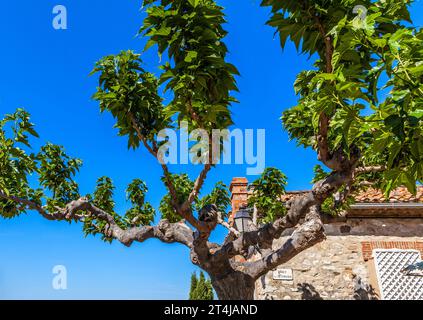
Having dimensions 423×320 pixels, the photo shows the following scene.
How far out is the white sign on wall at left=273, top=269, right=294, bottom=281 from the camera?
875 centimetres

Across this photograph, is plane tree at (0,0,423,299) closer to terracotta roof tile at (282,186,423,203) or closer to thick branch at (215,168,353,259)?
thick branch at (215,168,353,259)

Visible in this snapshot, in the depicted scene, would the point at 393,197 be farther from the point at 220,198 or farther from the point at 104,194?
the point at 104,194

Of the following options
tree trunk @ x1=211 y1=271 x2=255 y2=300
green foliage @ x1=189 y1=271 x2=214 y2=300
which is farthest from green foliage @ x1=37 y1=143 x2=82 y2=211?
green foliage @ x1=189 y1=271 x2=214 y2=300

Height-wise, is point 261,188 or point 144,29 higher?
point 144,29

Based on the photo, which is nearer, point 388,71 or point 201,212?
point 388,71

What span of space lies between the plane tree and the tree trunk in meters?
0.01

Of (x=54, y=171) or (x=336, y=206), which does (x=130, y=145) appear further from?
(x=336, y=206)

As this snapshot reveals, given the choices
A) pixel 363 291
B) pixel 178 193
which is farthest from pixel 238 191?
pixel 363 291

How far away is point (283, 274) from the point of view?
8.77 meters

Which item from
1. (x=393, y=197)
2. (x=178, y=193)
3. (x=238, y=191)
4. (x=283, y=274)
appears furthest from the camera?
(x=238, y=191)

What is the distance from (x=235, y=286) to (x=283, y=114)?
2.97 metres

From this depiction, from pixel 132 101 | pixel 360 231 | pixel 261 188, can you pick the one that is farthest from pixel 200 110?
pixel 360 231

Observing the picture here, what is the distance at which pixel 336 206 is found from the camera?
5160 millimetres

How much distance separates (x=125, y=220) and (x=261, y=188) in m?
3.02
